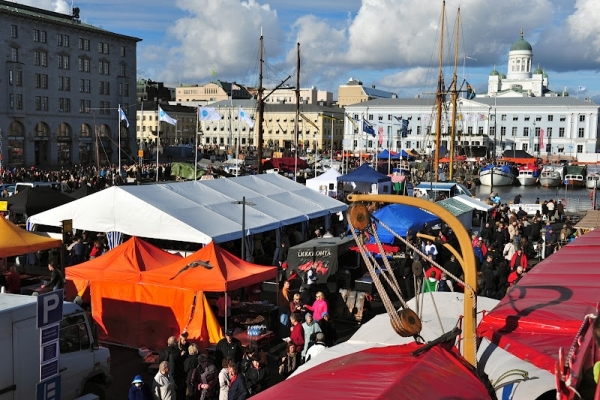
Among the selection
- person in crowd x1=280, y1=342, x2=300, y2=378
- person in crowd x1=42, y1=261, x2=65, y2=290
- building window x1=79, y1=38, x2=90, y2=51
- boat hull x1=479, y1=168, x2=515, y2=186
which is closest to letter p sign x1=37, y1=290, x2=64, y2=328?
person in crowd x1=280, y1=342, x2=300, y2=378

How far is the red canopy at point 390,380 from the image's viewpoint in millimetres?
5914

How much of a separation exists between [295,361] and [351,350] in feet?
8.12

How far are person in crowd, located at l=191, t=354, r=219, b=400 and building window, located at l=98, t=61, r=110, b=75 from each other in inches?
3216

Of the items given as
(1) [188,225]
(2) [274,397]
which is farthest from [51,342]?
(1) [188,225]

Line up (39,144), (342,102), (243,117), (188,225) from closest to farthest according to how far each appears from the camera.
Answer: (188,225), (243,117), (39,144), (342,102)

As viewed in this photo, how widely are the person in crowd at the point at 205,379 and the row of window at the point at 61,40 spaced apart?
73893 millimetres

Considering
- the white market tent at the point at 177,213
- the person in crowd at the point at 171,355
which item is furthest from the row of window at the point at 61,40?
the person in crowd at the point at 171,355

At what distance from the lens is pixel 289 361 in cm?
1204

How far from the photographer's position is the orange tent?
13.9 meters

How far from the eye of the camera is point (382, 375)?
6297 millimetres

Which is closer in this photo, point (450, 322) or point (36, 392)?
point (36, 392)

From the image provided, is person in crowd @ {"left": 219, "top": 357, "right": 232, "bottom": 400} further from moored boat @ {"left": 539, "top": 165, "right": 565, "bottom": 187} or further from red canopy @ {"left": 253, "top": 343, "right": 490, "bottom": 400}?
moored boat @ {"left": 539, "top": 165, "right": 565, "bottom": 187}

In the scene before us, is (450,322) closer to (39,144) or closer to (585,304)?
(585,304)

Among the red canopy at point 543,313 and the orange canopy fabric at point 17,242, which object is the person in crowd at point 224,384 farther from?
the orange canopy fabric at point 17,242
